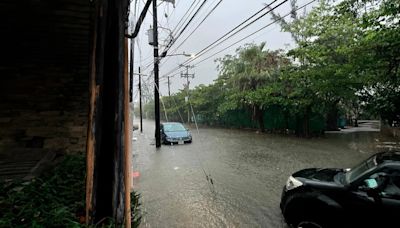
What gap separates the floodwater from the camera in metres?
4.13

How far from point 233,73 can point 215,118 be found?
8.68 m

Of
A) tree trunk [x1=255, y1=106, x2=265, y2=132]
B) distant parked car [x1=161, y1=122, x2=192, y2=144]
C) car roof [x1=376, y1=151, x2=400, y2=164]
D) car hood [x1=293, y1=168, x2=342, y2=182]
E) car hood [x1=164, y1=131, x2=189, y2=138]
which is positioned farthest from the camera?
tree trunk [x1=255, y1=106, x2=265, y2=132]

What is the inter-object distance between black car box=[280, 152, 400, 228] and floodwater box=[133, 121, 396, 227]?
0.80 m

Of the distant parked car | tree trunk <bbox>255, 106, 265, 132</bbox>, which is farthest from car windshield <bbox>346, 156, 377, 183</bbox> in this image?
tree trunk <bbox>255, 106, 265, 132</bbox>

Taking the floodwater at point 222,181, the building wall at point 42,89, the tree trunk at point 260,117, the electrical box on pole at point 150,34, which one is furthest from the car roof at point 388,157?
the tree trunk at point 260,117

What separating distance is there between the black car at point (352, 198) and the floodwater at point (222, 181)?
80 centimetres

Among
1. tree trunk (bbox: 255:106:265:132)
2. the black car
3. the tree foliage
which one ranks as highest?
the tree foliage

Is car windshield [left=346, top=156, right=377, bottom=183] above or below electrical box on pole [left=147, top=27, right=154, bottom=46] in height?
below

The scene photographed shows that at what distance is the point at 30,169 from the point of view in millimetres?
4660

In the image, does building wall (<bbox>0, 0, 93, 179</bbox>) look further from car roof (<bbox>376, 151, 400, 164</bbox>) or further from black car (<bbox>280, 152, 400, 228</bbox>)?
car roof (<bbox>376, 151, 400, 164</bbox>)

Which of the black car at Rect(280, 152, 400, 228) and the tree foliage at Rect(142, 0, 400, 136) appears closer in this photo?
the black car at Rect(280, 152, 400, 228)

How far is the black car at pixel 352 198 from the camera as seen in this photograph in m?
2.64

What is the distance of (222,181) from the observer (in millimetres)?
6176

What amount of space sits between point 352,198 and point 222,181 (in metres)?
3.67
